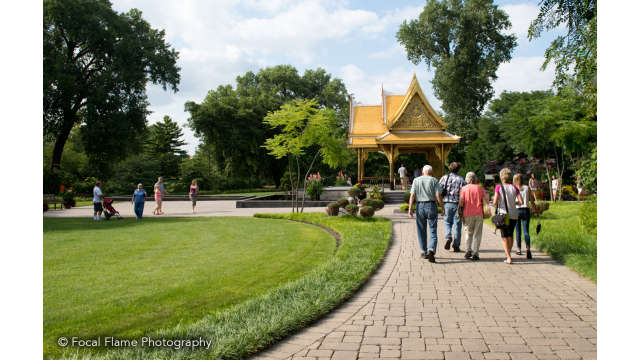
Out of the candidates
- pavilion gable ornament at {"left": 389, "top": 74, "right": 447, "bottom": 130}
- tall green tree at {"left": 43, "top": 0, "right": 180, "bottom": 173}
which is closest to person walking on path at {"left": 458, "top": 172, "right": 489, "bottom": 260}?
pavilion gable ornament at {"left": 389, "top": 74, "right": 447, "bottom": 130}

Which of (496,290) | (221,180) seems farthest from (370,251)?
(221,180)

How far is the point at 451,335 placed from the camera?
399cm

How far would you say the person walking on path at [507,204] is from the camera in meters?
7.43

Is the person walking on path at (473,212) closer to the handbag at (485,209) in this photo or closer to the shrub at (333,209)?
the handbag at (485,209)

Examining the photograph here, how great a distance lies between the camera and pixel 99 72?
28.2 metres

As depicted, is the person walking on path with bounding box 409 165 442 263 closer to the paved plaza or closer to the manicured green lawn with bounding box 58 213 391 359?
the paved plaza

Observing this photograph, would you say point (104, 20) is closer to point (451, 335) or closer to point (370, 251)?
point (370, 251)

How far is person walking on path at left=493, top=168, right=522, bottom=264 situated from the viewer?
7.43m

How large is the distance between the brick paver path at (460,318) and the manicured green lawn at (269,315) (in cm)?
14

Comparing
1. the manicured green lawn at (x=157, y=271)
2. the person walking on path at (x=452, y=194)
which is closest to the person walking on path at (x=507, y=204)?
the person walking on path at (x=452, y=194)

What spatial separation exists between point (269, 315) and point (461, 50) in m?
37.2

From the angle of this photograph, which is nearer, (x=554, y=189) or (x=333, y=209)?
(x=333, y=209)

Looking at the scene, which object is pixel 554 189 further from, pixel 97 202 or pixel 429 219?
pixel 97 202

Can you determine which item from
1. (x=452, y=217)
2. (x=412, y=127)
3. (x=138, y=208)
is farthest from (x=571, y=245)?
(x=412, y=127)
